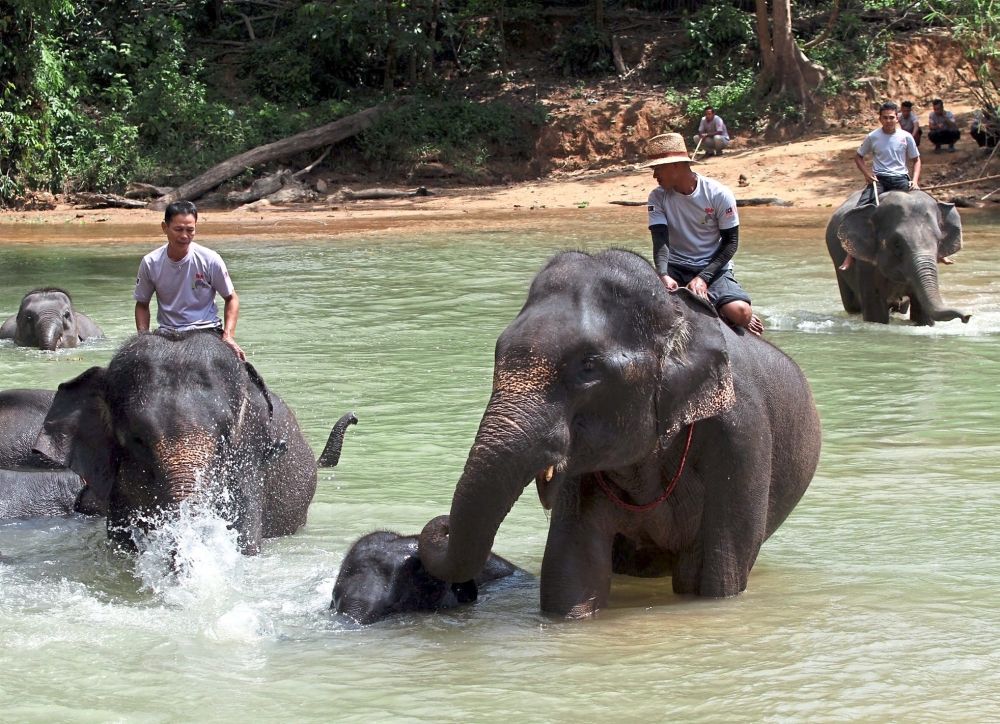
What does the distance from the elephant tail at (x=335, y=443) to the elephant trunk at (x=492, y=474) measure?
3044mm

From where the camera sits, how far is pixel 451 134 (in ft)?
93.0

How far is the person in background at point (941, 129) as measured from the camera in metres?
23.4

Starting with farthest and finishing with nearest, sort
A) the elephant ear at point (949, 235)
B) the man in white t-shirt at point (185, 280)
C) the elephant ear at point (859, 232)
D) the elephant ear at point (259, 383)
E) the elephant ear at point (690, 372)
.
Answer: the elephant ear at point (949, 235)
the elephant ear at point (859, 232)
the man in white t-shirt at point (185, 280)
the elephant ear at point (259, 383)
the elephant ear at point (690, 372)

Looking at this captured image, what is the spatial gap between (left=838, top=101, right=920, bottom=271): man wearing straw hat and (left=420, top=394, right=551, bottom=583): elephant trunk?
8792 millimetres

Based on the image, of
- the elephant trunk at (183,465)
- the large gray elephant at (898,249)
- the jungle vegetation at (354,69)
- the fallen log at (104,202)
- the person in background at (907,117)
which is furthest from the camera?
the jungle vegetation at (354,69)

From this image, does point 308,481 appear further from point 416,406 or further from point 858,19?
point 858,19

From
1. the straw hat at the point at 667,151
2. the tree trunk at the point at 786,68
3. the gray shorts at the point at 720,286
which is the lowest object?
the gray shorts at the point at 720,286

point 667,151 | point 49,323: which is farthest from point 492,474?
point 49,323

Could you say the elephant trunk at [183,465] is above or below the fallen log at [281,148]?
below

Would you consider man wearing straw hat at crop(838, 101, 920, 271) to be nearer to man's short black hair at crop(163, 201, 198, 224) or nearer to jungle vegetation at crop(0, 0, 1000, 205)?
man's short black hair at crop(163, 201, 198, 224)

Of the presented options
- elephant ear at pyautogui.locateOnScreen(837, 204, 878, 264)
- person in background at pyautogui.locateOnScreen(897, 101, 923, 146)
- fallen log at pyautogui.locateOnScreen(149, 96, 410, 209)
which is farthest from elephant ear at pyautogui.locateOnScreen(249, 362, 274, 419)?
fallen log at pyautogui.locateOnScreen(149, 96, 410, 209)

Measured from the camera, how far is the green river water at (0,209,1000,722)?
448 centimetres

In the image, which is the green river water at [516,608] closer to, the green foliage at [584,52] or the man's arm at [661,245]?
the man's arm at [661,245]

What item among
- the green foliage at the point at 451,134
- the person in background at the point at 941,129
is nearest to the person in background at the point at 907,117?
the person in background at the point at 941,129
